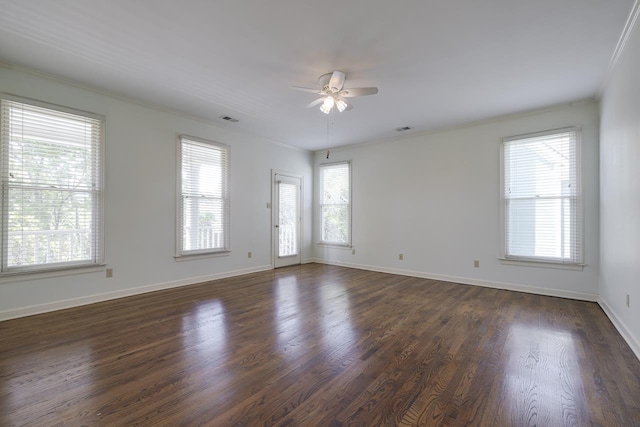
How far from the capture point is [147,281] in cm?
433

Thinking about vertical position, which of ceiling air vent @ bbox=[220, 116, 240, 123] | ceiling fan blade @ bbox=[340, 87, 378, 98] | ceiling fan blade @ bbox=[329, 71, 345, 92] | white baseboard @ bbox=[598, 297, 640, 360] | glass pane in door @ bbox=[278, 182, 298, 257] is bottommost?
white baseboard @ bbox=[598, 297, 640, 360]

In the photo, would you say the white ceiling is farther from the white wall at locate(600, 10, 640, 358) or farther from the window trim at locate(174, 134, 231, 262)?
the window trim at locate(174, 134, 231, 262)

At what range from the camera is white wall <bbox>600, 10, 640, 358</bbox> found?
96.8 inches

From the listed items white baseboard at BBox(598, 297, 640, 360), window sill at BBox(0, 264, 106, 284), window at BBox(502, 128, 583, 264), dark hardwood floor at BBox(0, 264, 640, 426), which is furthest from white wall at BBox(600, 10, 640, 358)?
window sill at BBox(0, 264, 106, 284)

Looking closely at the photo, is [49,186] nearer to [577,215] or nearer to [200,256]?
[200,256]

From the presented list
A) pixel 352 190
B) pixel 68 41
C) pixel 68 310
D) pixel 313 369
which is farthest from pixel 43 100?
pixel 352 190

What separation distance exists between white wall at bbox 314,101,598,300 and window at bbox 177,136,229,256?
2772mm

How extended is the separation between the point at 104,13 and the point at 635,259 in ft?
15.9

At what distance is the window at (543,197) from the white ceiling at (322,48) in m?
0.65

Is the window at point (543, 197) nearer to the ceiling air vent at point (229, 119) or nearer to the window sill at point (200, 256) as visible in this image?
the ceiling air vent at point (229, 119)

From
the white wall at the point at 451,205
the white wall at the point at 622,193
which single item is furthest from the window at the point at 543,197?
the white wall at the point at 622,193

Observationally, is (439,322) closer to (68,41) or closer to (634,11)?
(634,11)

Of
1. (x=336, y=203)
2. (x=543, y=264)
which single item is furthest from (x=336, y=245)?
(x=543, y=264)

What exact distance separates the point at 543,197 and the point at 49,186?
259 inches
